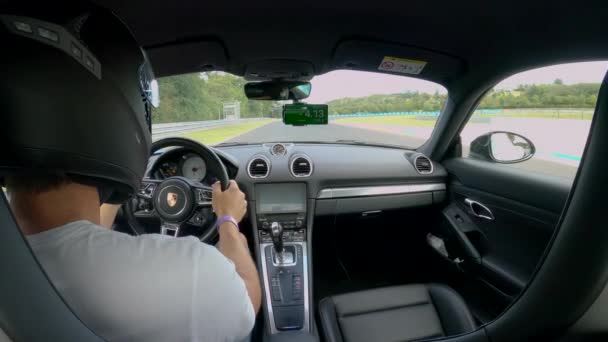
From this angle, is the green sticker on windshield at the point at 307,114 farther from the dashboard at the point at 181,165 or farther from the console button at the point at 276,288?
the console button at the point at 276,288

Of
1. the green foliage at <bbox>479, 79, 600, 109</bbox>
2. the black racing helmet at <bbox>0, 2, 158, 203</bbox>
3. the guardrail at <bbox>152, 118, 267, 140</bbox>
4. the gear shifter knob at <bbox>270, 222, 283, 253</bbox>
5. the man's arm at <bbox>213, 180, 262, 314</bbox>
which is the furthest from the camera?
the gear shifter knob at <bbox>270, 222, 283, 253</bbox>

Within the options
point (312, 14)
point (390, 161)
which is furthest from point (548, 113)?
point (312, 14)

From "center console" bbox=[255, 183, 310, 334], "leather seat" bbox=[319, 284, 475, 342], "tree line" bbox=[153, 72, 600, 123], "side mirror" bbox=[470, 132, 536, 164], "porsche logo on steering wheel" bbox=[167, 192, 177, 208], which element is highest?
"tree line" bbox=[153, 72, 600, 123]

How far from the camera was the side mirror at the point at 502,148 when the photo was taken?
2.84m

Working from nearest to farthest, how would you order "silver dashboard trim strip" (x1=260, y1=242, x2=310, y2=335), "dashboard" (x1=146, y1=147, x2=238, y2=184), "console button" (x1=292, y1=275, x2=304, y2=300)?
1. "dashboard" (x1=146, y1=147, x2=238, y2=184)
2. "silver dashboard trim strip" (x1=260, y1=242, x2=310, y2=335)
3. "console button" (x1=292, y1=275, x2=304, y2=300)

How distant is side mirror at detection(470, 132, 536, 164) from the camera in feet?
9.33

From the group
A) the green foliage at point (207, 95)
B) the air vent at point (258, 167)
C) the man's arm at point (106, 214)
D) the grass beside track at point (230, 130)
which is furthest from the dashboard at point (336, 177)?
the man's arm at point (106, 214)

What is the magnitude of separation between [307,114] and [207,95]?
3.29ft

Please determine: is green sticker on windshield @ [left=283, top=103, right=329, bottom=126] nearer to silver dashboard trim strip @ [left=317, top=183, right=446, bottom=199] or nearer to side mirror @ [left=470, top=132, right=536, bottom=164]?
silver dashboard trim strip @ [left=317, top=183, right=446, bottom=199]

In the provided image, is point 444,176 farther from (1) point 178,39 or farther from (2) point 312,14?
(1) point 178,39

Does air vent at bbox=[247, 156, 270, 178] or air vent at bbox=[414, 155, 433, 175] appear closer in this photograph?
air vent at bbox=[247, 156, 270, 178]

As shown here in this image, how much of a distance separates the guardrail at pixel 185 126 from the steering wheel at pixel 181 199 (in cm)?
12

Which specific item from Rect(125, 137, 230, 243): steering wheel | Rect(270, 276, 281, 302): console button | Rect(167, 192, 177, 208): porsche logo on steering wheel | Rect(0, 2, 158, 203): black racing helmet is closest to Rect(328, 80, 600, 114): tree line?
Rect(125, 137, 230, 243): steering wheel

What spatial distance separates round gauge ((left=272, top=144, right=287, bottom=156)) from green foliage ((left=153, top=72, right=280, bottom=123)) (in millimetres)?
289
